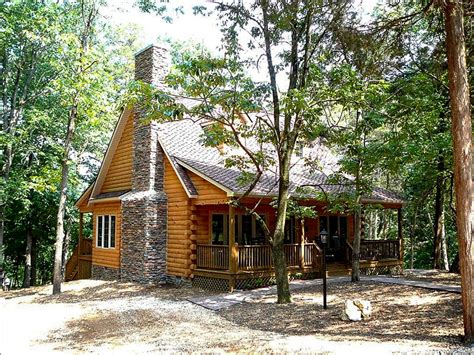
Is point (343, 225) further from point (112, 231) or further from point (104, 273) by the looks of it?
point (104, 273)

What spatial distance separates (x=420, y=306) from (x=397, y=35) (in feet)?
20.5

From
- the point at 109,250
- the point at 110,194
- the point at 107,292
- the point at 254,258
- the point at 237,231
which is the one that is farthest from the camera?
the point at 110,194

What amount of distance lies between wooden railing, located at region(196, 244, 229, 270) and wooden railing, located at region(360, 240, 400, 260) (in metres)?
6.48

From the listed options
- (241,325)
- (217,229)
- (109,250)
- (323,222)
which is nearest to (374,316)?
(241,325)

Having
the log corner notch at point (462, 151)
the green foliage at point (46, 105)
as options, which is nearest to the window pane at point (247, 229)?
the green foliage at point (46, 105)

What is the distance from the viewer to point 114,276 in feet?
56.2

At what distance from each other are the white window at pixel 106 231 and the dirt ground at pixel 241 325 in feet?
15.3

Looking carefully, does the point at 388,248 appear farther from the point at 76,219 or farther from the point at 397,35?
the point at 76,219

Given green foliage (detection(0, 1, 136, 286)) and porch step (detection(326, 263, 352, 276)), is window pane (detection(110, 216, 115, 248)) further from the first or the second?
porch step (detection(326, 263, 352, 276))

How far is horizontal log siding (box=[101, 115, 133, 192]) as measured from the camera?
17708mm

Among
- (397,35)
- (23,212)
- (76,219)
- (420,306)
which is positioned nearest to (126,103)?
(397,35)

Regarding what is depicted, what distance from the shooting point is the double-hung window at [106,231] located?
17875 mm

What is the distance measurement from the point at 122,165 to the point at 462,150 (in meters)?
14.2

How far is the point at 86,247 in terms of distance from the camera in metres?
21.1
